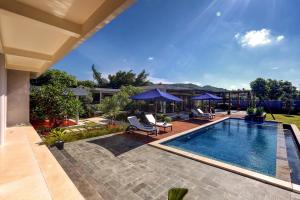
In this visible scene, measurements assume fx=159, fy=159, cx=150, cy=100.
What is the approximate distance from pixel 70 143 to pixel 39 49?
438cm

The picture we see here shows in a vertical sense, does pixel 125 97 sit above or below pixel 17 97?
above

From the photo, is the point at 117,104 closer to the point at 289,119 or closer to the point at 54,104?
the point at 54,104

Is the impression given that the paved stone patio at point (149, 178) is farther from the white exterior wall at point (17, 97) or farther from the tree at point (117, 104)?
the tree at point (117, 104)

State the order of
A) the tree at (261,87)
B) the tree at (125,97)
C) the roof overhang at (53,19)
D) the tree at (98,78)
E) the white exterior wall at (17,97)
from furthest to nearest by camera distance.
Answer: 1. the tree at (261,87)
2. the tree at (98,78)
3. the tree at (125,97)
4. the white exterior wall at (17,97)
5. the roof overhang at (53,19)

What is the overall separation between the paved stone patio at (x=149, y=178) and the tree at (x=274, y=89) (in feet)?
155

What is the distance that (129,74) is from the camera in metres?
41.8

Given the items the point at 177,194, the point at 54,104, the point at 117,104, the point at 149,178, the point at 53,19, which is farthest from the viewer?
the point at 117,104

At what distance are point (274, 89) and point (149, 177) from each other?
49865mm

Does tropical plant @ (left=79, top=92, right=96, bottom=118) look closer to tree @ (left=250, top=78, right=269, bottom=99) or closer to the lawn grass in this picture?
the lawn grass

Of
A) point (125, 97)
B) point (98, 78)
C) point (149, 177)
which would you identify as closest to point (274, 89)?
point (125, 97)

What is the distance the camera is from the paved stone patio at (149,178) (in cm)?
382

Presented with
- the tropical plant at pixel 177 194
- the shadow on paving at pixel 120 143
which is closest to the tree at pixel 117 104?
the shadow on paving at pixel 120 143

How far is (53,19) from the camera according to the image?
3686mm

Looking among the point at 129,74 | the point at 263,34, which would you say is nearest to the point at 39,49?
the point at 263,34
